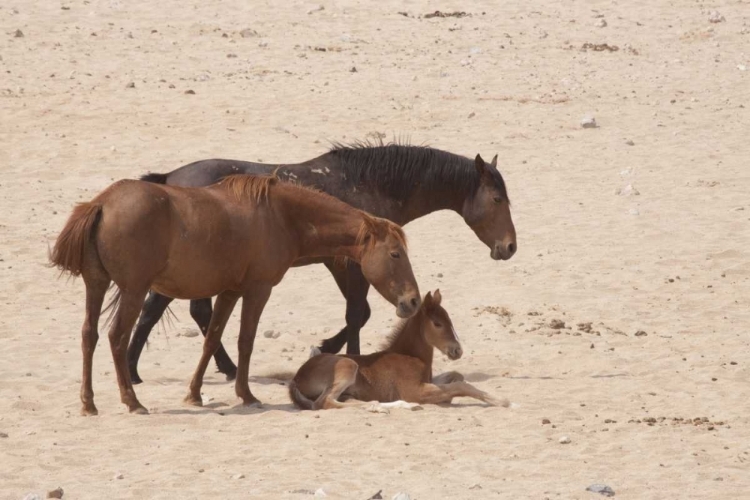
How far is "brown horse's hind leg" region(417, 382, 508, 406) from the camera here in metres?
8.77

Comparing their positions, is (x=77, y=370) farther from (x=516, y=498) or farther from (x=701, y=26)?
(x=701, y=26)

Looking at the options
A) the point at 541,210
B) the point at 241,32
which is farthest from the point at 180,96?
the point at 541,210

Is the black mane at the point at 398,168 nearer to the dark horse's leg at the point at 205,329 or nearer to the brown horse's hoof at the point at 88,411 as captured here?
the dark horse's leg at the point at 205,329

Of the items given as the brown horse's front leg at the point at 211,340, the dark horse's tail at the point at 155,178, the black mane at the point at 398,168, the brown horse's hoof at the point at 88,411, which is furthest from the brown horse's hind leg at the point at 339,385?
the dark horse's tail at the point at 155,178

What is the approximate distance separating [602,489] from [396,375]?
2.51m

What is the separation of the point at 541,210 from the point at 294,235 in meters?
6.25

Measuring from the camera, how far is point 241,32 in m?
20.1

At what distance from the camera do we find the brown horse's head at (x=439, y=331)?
30.3 feet

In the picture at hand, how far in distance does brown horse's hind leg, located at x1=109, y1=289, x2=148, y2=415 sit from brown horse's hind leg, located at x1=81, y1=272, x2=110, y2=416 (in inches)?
4.9

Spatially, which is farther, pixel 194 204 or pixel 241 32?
pixel 241 32

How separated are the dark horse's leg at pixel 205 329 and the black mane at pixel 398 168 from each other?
1.47 meters

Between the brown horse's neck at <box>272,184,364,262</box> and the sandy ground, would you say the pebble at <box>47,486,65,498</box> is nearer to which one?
the sandy ground

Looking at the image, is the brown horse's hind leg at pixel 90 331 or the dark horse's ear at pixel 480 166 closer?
the brown horse's hind leg at pixel 90 331

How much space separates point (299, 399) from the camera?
345 inches
